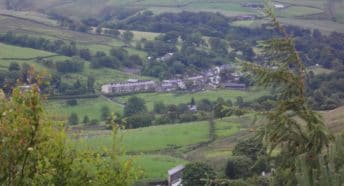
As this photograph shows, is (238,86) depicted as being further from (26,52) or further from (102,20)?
(102,20)

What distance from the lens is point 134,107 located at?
53.1 meters

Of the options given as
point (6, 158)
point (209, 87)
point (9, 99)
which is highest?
point (9, 99)

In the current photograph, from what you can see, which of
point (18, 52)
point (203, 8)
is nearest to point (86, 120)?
point (18, 52)

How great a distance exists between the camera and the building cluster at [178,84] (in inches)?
2477

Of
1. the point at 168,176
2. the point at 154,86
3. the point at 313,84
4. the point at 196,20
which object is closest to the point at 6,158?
the point at 168,176

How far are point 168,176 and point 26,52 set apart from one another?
41.1m

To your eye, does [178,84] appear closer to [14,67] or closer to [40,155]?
[14,67]

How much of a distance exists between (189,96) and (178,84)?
577 cm

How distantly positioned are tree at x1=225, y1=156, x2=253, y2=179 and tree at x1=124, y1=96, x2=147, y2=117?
2572 centimetres

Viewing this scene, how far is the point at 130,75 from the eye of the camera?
234 feet

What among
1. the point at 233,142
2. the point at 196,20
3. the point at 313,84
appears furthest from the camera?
the point at 196,20

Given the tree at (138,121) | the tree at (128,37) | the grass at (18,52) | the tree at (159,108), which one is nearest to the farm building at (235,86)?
the tree at (159,108)

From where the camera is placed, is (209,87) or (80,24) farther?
(80,24)

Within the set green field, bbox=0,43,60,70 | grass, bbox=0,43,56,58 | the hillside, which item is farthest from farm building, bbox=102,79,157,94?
the hillside
